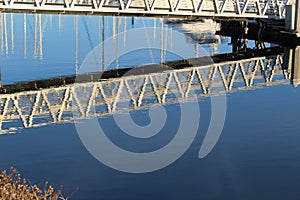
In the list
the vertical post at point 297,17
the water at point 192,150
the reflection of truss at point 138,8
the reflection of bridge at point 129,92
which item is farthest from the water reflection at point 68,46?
the vertical post at point 297,17

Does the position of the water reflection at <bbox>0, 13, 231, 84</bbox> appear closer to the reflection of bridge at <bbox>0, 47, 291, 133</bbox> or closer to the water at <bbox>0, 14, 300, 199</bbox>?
the water at <bbox>0, 14, 300, 199</bbox>

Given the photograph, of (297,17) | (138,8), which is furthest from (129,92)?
(297,17)

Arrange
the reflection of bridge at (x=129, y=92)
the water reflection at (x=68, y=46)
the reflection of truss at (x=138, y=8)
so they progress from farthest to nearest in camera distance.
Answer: the reflection of truss at (x=138, y=8) → the water reflection at (x=68, y=46) → the reflection of bridge at (x=129, y=92)

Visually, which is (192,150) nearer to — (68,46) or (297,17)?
(297,17)

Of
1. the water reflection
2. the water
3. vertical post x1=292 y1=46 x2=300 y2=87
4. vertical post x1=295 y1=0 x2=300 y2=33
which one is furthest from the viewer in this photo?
vertical post x1=295 y1=0 x2=300 y2=33

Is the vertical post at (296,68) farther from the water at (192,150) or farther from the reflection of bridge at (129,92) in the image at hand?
the water at (192,150)

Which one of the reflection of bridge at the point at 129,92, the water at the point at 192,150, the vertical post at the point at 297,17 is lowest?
the water at the point at 192,150

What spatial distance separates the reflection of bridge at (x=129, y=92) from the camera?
21.0 meters

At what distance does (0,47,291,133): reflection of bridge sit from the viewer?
829 inches

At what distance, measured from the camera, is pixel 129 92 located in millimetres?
24844

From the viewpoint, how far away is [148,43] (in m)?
45.3

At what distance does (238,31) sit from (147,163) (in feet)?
114

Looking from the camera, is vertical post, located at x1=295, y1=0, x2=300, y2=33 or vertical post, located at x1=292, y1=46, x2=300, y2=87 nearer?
vertical post, located at x1=292, y1=46, x2=300, y2=87

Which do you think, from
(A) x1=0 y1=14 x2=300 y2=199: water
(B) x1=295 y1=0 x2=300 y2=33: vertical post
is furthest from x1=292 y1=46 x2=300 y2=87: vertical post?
(B) x1=295 y1=0 x2=300 y2=33: vertical post
